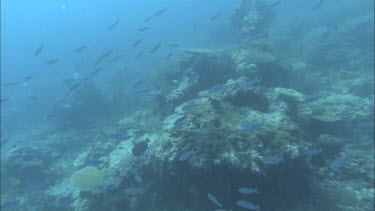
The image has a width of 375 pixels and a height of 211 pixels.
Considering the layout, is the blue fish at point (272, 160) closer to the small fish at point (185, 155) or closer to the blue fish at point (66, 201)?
the small fish at point (185, 155)

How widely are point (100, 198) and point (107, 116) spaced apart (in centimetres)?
977

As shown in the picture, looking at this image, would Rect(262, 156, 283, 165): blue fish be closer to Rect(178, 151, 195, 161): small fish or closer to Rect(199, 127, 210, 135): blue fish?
Rect(178, 151, 195, 161): small fish

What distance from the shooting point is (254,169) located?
311 inches

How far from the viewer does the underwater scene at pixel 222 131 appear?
8258 millimetres

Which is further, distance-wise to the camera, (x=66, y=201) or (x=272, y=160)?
(x=66, y=201)

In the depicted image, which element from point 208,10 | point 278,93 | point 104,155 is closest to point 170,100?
point 104,155

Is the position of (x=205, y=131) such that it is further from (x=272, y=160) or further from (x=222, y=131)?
(x=272, y=160)

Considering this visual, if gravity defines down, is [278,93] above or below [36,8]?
below

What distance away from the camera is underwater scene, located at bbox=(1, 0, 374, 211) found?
826 centimetres

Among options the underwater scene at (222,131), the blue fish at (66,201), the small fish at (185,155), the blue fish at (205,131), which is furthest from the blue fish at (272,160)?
the blue fish at (66,201)

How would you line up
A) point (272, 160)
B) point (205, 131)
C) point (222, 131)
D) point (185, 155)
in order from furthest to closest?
point (222, 131) → point (205, 131) → point (185, 155) → point (272, 160)

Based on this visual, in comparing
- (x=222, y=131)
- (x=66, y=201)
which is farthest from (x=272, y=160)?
(x=66, y=201)

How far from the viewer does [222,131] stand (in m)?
8.91

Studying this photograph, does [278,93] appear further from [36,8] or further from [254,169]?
[36,8]
